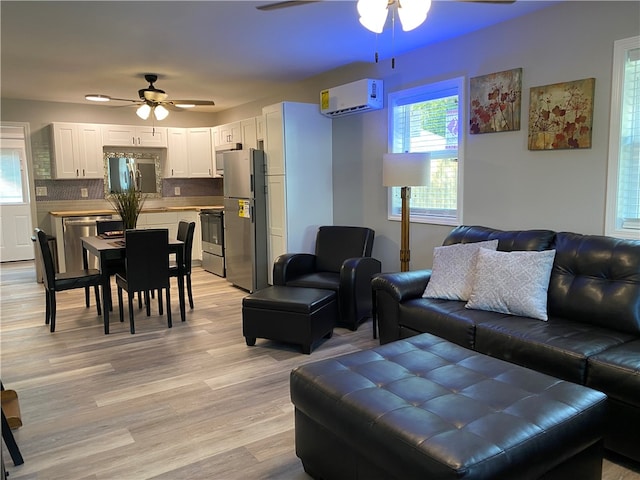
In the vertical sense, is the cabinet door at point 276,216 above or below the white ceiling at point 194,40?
below

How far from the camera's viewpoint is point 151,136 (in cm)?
736

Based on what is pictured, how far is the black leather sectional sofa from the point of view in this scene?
2.15 meters

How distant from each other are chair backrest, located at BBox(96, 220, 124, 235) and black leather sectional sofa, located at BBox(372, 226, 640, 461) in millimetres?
3537

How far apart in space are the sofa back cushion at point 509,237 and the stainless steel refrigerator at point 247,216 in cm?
→ 250

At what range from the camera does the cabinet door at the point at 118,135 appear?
7004 millimetres

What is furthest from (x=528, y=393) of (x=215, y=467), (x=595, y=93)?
(x=595, y=93)

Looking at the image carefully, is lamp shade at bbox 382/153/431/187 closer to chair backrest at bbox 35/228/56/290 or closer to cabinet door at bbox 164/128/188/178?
chair backrest at bbox 35/228/56/290

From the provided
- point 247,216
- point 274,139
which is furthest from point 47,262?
point 274,139

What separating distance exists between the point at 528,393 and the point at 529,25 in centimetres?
277

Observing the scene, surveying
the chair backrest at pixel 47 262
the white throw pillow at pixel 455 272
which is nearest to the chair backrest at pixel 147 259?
the chair backrest at pixel 47 262

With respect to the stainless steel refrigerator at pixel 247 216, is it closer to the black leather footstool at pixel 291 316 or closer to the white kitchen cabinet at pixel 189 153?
the black leather footstool at pixel 291 316

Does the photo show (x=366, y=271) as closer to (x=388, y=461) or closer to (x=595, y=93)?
(x=595, y=93)

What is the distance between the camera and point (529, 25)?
11.2ft

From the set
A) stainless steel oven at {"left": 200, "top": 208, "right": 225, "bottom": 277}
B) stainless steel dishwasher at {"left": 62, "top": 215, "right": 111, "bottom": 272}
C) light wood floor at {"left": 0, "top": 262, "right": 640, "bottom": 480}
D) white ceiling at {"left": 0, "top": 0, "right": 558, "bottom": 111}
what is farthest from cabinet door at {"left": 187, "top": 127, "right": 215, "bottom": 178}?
light wood floor at {"left": 0, "top": 262, "right": 640, "bottom": 480}
